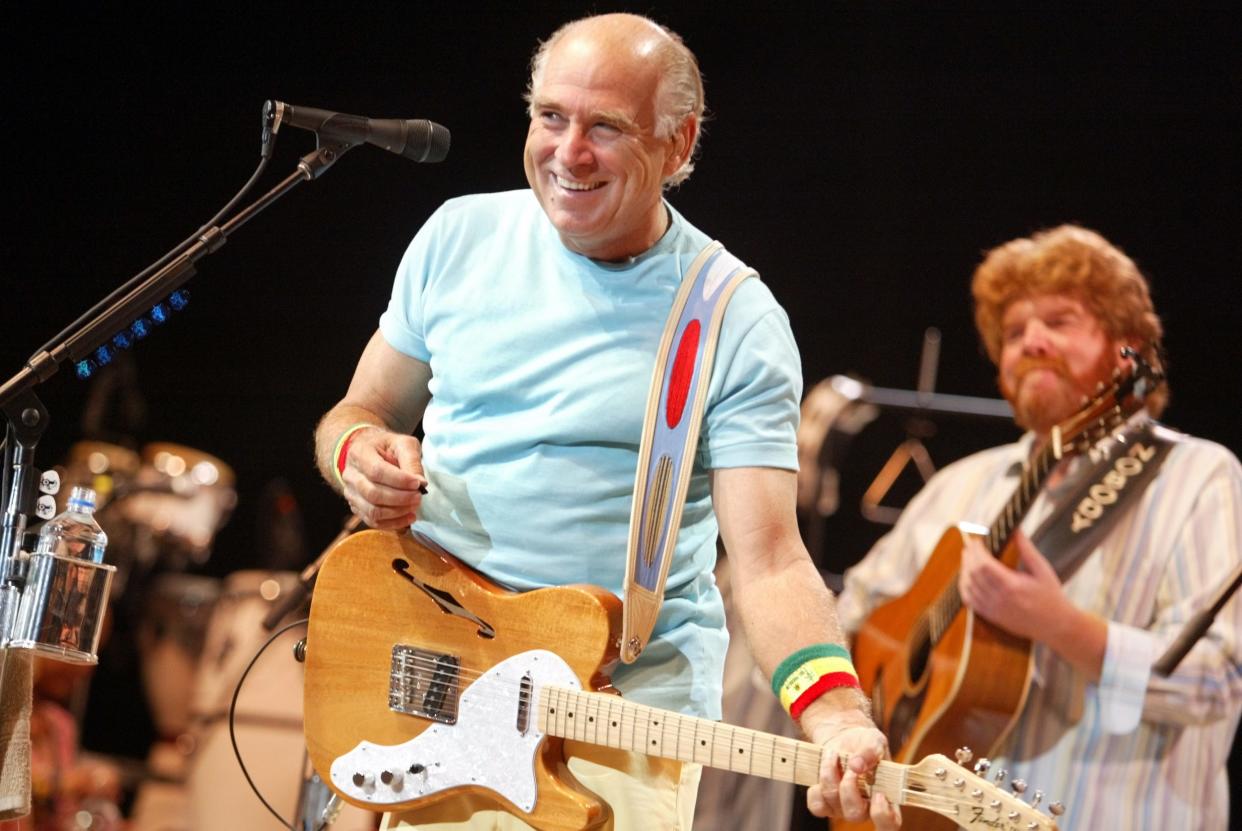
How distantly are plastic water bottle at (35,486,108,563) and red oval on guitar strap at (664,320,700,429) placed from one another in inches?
38.2

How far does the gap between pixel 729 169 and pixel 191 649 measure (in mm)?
3399

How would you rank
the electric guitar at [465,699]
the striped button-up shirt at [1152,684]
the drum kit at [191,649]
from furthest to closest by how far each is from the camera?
the drum kit at [191,649] → the striped button-up shirt at [1152,684] → the electric guitar at [465,699]

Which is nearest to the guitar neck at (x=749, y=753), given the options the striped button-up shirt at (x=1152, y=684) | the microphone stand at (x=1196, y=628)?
the microphone stand at (x=1196, y=628)

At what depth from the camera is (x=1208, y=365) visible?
197 inches

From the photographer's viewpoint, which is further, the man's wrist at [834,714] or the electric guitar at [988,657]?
the electric guitar at [988,657]

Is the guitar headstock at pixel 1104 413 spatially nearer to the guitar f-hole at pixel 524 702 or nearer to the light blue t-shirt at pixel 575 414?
the light blue t-shirt at pixel 575 414

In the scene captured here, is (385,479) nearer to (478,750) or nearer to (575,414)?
(575,414)

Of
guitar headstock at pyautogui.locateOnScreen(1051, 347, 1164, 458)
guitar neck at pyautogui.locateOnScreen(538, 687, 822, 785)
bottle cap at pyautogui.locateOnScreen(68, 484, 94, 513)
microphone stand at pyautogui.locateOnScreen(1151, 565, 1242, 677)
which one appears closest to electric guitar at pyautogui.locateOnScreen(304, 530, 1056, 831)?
guitar neck at pyautogui.locateOnScreen(538, 687, 822, 785)

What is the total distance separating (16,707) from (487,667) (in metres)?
0.80

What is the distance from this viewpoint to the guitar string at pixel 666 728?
1.93m

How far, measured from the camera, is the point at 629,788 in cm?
223

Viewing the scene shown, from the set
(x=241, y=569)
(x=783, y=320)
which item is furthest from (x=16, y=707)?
(x=241, y=569)

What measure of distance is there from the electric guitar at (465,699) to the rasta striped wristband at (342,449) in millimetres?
128

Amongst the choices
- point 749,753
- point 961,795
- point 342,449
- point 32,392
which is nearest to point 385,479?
point 342,449
